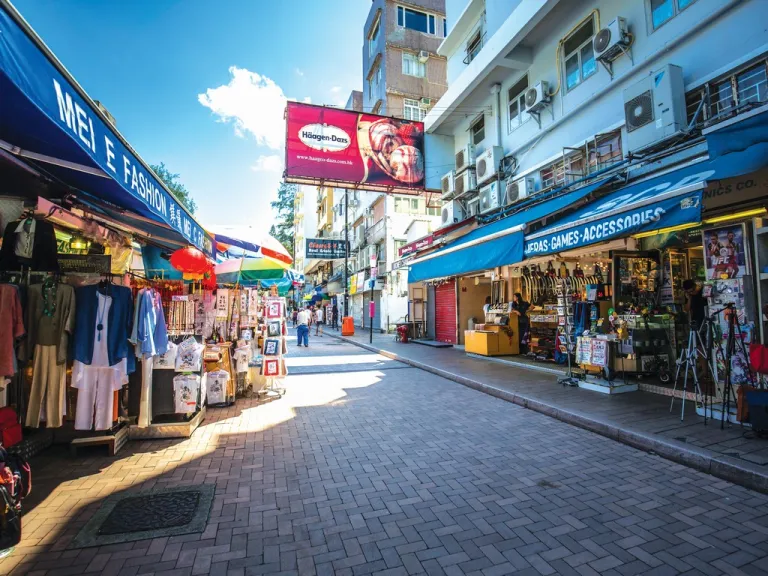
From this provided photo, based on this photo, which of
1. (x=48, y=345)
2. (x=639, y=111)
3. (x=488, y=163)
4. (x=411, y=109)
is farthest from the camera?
(x=411, y=109)

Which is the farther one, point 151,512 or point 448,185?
point 448,185

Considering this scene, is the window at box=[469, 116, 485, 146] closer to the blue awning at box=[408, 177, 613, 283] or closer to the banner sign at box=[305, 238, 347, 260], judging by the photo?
the blue awning at box=[408, 177, 613, 283]

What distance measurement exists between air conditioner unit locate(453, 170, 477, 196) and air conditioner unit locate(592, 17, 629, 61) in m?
5.59

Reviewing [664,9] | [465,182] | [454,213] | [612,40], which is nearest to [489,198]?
[465,182]

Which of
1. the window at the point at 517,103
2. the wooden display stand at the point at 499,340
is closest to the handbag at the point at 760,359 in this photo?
the wooden display stand at the point at 499,340

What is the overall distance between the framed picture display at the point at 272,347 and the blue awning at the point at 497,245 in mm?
5016

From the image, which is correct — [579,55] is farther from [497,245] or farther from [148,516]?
[148,516]

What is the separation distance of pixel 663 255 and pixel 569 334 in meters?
2.74

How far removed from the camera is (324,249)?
2855 centimetres

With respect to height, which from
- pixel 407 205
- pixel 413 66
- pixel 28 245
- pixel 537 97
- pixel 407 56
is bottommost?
pixel 28 245

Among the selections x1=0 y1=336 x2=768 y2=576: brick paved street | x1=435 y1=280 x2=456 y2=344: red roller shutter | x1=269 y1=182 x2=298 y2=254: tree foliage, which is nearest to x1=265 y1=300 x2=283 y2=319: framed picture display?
x1=0 y1=336 x2=768 y2=576: brick paved street

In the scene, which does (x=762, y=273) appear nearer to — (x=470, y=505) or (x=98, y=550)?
(x=470, y=505)

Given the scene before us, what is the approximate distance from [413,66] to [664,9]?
20326 millimetres

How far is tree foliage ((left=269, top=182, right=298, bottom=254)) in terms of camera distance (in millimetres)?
54375
